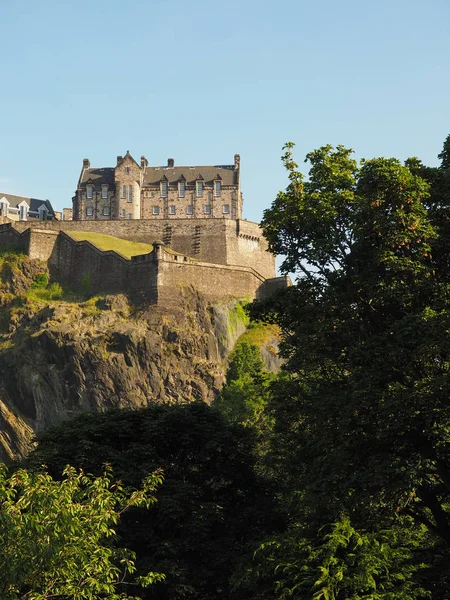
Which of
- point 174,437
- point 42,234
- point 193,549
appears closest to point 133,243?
point 42,234

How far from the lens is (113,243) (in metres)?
87.4

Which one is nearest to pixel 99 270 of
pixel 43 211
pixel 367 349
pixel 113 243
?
pixel 113 243

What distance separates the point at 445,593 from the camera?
23062 mm

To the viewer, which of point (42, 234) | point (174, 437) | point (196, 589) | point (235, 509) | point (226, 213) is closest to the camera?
point (196, 589)

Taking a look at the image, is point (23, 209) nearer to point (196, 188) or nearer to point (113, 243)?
point (196, 188)

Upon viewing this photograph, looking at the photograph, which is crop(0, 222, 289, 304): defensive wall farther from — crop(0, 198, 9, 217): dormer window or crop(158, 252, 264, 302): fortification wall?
crop(0, 198, 9, 217): dormer window

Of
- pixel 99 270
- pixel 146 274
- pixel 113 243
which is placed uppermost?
pixel 113 243

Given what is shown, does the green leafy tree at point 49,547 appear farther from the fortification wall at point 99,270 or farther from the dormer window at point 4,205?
the dormer window at point 4,205

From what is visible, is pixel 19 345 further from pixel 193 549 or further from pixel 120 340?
pixel 193 549

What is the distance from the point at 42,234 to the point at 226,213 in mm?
23422

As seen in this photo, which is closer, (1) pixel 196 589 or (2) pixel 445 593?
(2) pixel 445 593

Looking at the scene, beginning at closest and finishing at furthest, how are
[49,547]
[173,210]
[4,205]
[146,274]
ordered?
[49,547]
[146,274]
[173,210]
[4,205]

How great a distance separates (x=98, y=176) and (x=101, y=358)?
36.8m

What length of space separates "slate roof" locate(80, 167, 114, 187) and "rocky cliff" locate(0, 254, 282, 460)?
26.5 metres
